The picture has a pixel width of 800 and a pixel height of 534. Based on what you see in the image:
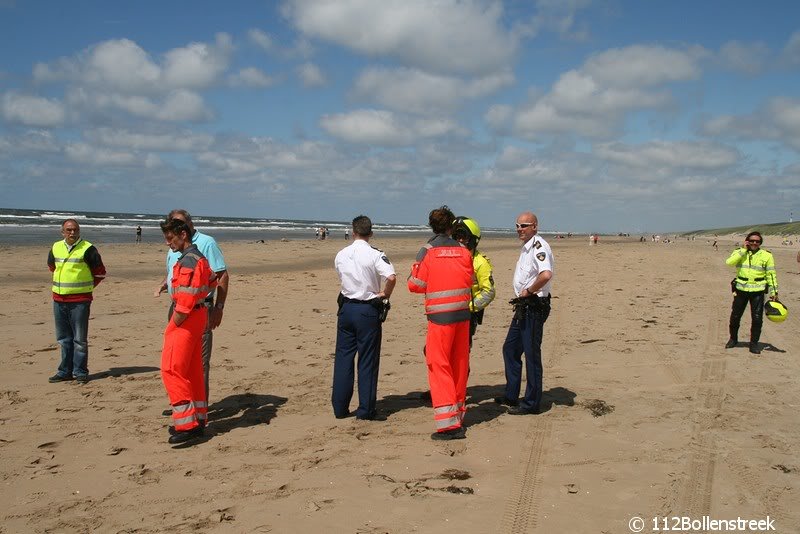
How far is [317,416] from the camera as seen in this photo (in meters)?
5.89

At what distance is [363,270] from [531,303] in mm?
1684

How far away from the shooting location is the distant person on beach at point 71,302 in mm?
7062

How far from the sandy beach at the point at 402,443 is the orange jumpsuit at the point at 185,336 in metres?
0.37

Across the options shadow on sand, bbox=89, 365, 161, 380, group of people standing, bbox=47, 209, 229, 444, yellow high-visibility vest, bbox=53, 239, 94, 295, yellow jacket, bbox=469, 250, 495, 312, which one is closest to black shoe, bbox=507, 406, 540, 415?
yellow jacket, bbox=469, 250, 495, 312

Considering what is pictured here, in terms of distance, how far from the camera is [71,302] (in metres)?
7.17

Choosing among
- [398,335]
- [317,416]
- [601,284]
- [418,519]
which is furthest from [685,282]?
[418,519]

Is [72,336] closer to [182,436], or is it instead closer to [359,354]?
[182,436]

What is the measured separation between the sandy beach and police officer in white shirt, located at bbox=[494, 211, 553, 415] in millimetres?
264

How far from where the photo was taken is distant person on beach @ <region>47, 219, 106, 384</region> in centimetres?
706

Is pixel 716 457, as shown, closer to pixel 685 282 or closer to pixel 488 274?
pixel 488 274

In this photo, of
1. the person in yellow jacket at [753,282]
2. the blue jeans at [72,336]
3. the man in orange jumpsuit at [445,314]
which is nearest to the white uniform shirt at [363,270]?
the man in orange jumpsuit at [445,314]

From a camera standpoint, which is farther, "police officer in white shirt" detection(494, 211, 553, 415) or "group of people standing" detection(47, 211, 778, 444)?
"police officer in white shirt" detection(494, 211, 553, 415)

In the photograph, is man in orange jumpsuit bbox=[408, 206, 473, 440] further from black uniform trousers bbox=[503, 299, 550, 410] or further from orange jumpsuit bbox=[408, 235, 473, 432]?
black uniform trousers bbox=[503, 299, 550, 410]

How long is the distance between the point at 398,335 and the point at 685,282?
11.5 m
